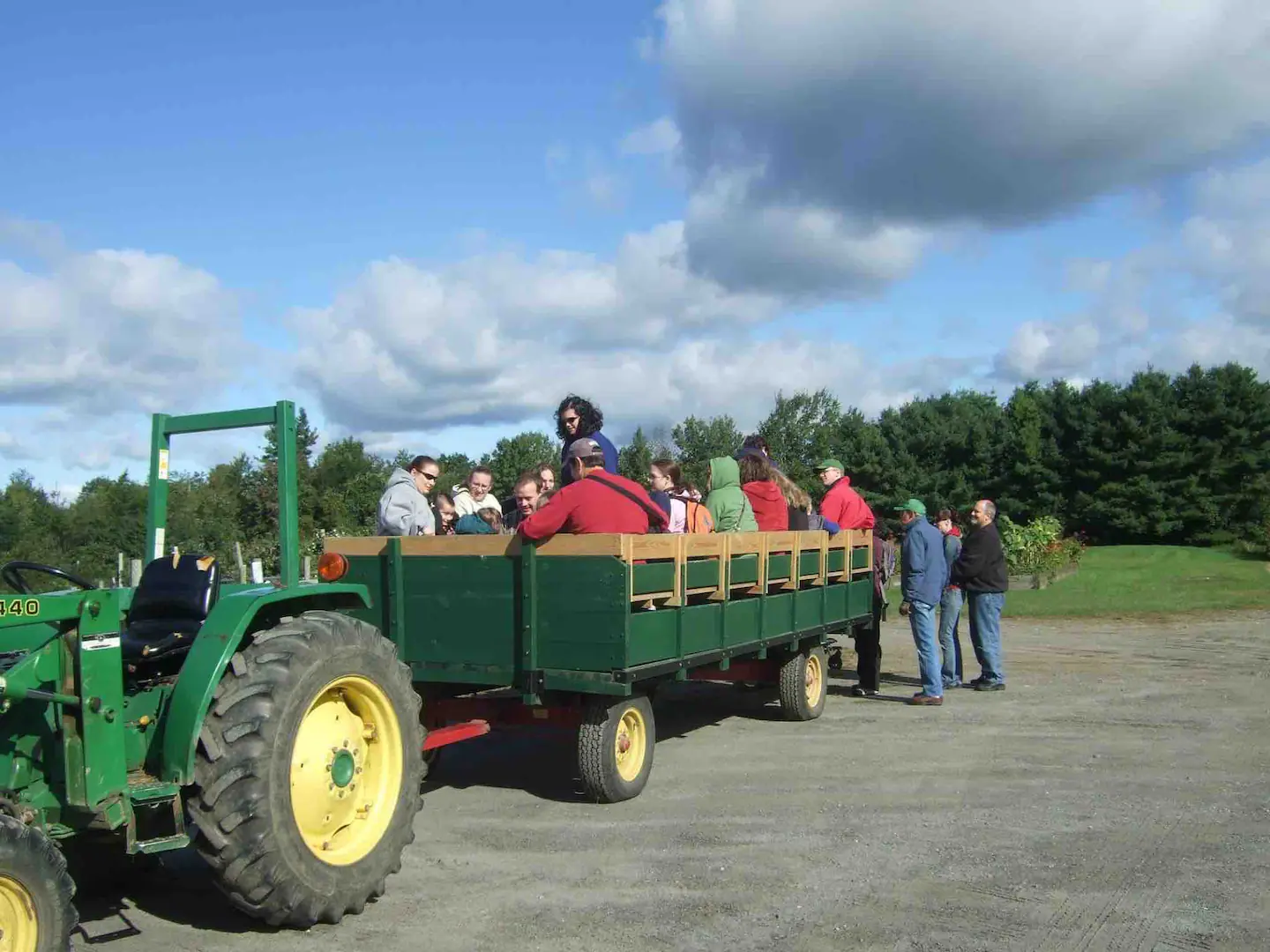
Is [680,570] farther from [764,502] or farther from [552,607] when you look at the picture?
[764,502]

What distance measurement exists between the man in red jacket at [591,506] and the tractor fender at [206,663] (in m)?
1.52

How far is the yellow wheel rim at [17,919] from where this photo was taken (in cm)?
336

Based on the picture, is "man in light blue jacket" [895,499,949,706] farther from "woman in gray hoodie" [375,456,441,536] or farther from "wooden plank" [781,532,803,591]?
"woman in gray hoodie" [375,456,441,536]

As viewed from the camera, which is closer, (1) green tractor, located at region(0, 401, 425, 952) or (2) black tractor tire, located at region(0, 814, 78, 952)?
(2) black tractor tire, located at region(0, 814, 78, 952)

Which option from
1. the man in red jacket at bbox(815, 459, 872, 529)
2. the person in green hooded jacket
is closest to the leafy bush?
the man in red jacket at bbox(815, 459, 872, 529)

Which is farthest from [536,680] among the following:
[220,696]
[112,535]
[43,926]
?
[112,535]

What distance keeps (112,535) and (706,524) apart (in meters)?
8.48

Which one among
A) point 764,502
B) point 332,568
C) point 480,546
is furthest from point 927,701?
point 332,568

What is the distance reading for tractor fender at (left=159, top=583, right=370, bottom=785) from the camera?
162 inches

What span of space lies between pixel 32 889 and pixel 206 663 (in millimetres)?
1070

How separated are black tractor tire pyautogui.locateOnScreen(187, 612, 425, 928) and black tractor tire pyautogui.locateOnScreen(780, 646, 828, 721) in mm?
4501

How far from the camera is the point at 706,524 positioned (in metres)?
8.10

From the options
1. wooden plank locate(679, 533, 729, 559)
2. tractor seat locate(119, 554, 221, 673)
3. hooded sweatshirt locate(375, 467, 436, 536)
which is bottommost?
tractor seat locate(119, 554, 221, 673)

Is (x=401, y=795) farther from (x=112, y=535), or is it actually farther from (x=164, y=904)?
(x=112, y=535)
